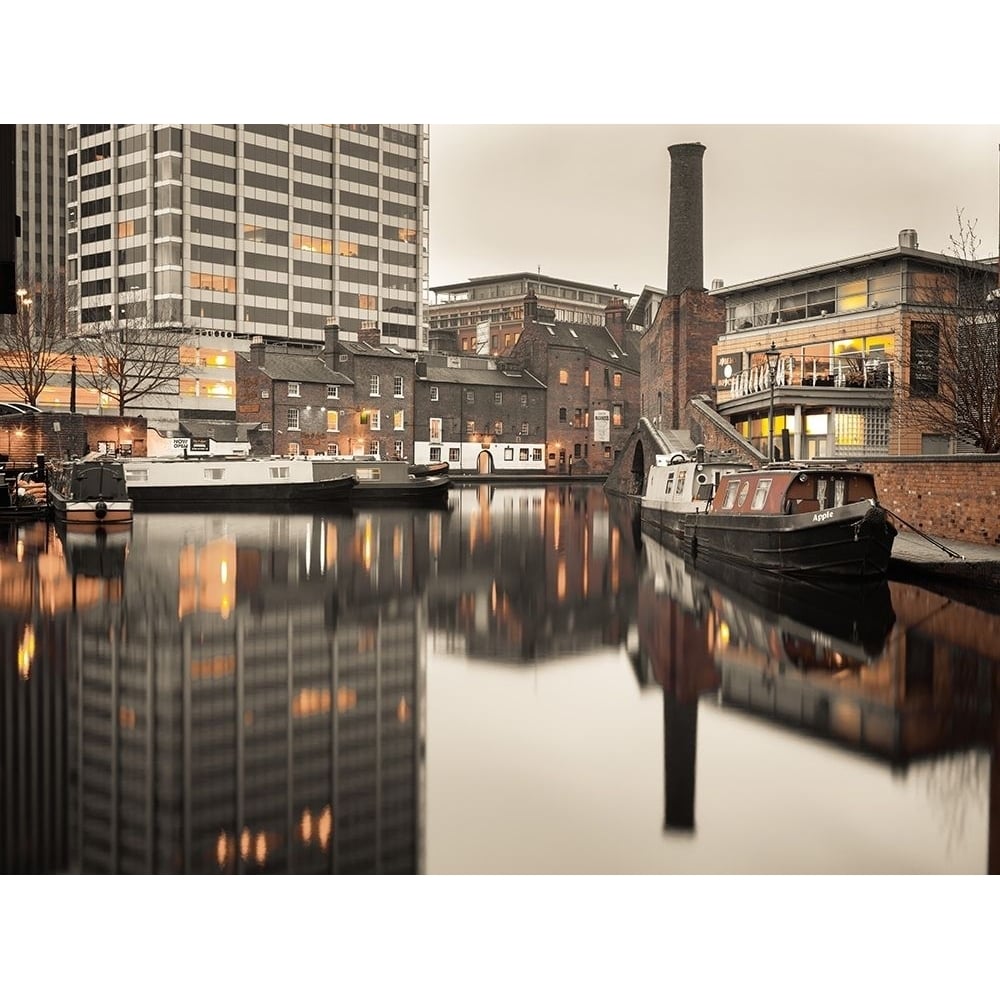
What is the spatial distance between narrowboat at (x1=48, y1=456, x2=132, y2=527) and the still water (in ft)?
32.6

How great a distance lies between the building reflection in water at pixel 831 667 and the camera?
6.19 meters

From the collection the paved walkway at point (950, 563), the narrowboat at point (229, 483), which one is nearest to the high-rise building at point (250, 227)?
the narrowboat at point (229, 483)

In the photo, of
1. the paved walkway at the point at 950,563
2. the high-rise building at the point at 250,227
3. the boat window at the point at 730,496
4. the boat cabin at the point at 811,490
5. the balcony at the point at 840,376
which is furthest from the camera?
the high-rise building at the point at 250,227

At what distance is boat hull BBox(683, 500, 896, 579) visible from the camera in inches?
512

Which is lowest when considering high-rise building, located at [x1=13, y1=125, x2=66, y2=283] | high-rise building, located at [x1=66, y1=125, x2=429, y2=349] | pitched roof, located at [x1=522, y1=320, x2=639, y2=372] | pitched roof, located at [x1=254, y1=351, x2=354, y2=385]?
pitched roof, located at [x1=254, y1=351, x2=354, y2=385]

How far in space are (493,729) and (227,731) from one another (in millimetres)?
1610

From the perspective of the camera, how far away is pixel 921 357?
28.8 m

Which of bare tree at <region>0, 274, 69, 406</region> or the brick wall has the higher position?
bare tree at <region>0, 274, 69, 406</region>

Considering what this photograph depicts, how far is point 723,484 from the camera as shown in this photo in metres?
17.8

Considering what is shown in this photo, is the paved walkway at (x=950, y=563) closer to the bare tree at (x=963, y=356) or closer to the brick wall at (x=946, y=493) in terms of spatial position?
the brick wall at (x=946, y=493)

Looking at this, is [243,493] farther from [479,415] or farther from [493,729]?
[479,415]

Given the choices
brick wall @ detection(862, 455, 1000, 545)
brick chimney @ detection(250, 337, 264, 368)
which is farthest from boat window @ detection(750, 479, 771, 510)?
brick chimney @ detection(250, 337, 264, 368)

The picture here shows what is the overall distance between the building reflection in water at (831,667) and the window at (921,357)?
55.1 ft

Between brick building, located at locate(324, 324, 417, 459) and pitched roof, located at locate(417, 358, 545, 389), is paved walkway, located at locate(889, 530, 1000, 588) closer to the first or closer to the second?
brick building, located at locate(324, 324, 417, 459)
